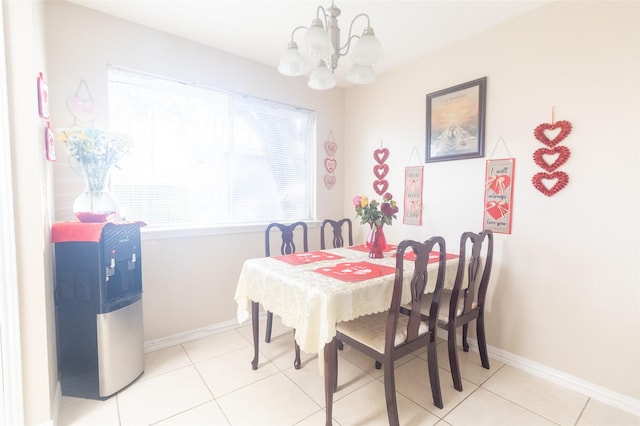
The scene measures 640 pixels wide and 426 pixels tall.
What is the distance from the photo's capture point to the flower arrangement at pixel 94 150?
5.53 feet

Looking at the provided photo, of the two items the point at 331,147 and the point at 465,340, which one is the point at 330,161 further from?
the point at 465,340

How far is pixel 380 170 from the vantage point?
3088mm

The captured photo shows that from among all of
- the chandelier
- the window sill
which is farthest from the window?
the chandelier

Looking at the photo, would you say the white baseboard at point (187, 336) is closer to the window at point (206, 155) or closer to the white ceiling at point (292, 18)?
the window at point (206, 155)

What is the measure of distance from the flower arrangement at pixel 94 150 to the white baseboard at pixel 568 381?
3021mm

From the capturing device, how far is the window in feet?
7.39

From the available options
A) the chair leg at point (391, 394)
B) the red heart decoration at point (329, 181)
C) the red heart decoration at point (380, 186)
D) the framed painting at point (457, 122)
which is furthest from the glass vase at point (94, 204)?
the framed painting at point (457, 122)

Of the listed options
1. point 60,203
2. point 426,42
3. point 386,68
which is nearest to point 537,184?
point 426,42

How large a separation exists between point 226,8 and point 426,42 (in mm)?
1619

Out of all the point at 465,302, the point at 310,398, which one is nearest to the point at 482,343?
the point at 465,302

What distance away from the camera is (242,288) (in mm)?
1979

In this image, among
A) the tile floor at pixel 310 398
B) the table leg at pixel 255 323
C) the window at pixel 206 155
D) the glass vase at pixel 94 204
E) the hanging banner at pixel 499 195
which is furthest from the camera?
the window at pixel 206 155

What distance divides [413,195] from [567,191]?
1.16 metres

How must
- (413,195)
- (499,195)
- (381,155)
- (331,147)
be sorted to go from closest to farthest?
1. (499,195)
2. (413,195)
3. (381,155)
4. (331,147)
